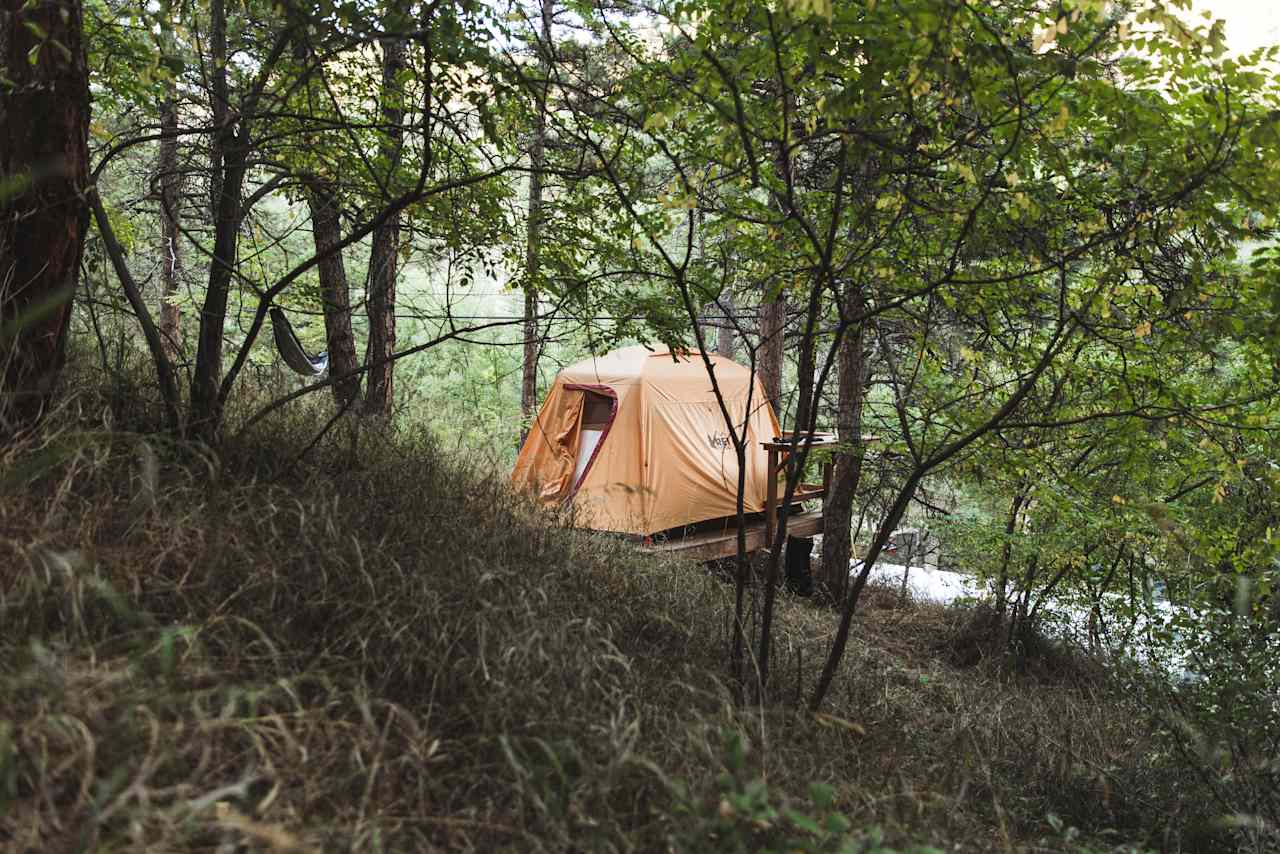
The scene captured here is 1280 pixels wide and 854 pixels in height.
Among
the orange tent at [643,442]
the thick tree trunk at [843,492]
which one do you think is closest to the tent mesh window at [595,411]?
the orange tent at [643,442]

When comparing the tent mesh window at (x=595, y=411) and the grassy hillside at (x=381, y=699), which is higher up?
the tent mesh window at (x=595, y=411)

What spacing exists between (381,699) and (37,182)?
6.61ft

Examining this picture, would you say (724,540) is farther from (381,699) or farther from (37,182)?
(37,182)

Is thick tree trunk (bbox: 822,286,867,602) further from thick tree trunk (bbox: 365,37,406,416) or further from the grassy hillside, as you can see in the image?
the grassy hillside

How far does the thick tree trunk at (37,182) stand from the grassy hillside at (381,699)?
0.24 metres

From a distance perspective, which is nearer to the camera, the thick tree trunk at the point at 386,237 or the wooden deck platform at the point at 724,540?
the thick tree trunk at the point at 386,237

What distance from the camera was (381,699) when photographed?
1.88 m

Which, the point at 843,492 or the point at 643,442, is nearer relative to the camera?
the point at 643,442

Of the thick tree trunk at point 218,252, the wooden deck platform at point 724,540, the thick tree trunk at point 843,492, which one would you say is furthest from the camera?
the thick tree trunk at point 843,492

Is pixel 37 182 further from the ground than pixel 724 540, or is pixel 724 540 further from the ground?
pixel 37 182

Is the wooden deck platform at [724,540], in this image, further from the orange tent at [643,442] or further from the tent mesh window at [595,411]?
the tent mesh window at [595,411]

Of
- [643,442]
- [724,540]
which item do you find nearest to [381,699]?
[724,540]

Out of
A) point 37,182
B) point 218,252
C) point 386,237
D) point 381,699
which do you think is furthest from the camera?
point 386,237

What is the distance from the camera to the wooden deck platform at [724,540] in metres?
7.12
